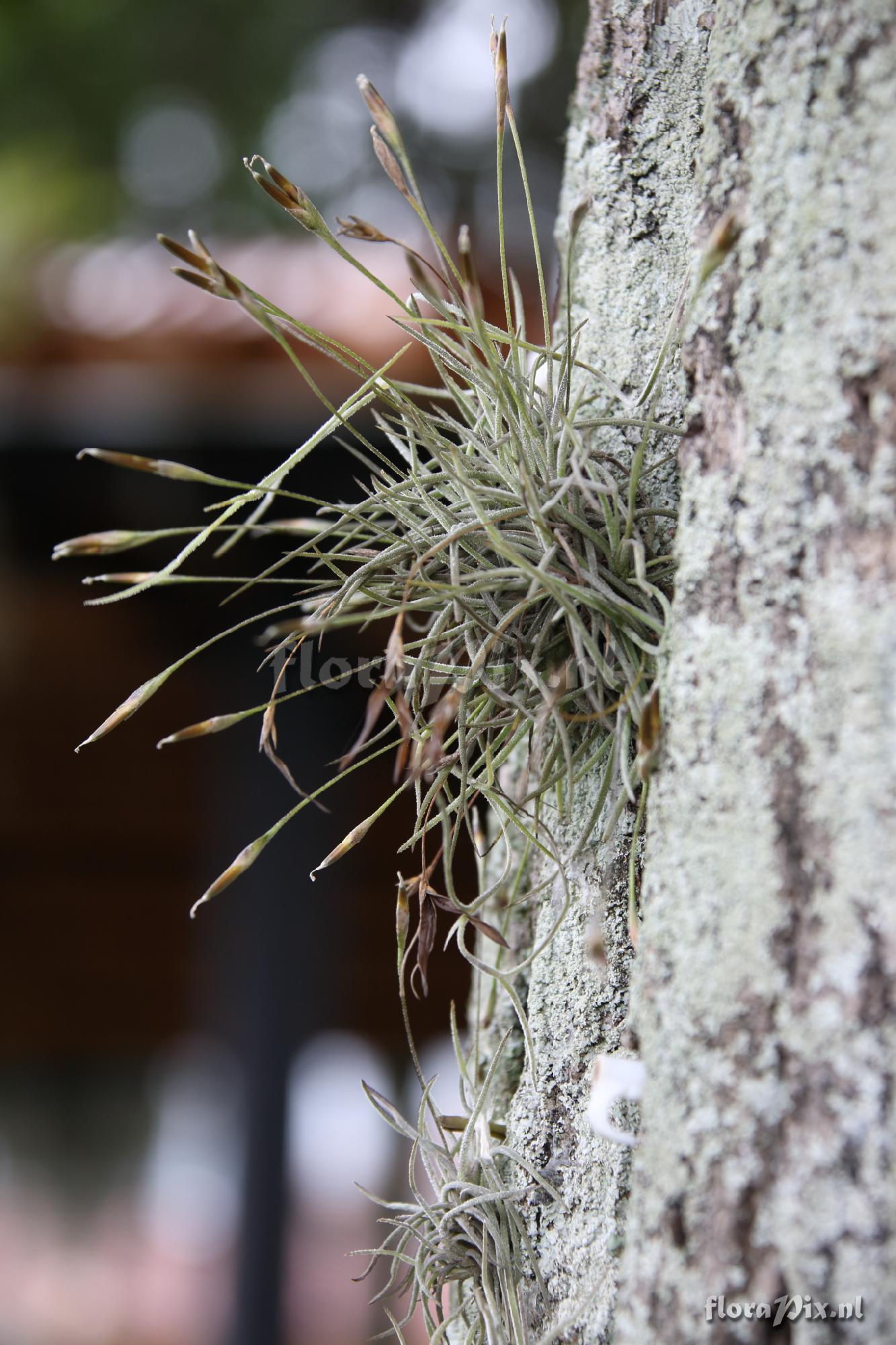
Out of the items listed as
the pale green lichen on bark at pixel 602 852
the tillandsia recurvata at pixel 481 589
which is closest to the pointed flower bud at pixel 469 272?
the tillandsia recurvata at pixel 481 589

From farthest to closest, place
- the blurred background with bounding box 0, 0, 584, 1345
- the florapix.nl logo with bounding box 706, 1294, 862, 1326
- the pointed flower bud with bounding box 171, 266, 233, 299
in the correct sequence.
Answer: the blurred background with bounding box 0, 0, 584, 1345, the pointed flower bud with bounding box 171, 266, 233, 299, the florapix.nl logo with bounding box 706, 1294, 862, 1326

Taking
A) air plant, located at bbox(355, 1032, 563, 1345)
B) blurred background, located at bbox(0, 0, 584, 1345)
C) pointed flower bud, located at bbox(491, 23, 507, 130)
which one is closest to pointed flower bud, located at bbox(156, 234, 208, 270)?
pointed flower bud, located at bbox(491, 23, 507, 130)

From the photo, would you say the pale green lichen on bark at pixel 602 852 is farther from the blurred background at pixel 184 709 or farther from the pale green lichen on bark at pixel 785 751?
the blurred background at pixel 184 709

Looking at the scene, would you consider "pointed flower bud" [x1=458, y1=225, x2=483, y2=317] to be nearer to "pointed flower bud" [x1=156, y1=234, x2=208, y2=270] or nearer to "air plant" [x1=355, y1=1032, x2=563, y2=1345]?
"pointed flower bud" [x1=156, y1=234, x2=208, y2=270]

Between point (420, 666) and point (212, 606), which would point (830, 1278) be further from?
point (212, 606)

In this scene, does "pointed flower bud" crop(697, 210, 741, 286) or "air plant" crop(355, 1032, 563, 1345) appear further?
"air plant" crop(355, 1032, 563, 1345)

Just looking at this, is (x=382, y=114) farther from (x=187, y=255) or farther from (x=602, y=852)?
(x=602, y=852)

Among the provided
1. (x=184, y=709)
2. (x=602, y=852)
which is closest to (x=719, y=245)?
(x=602, y=852)
